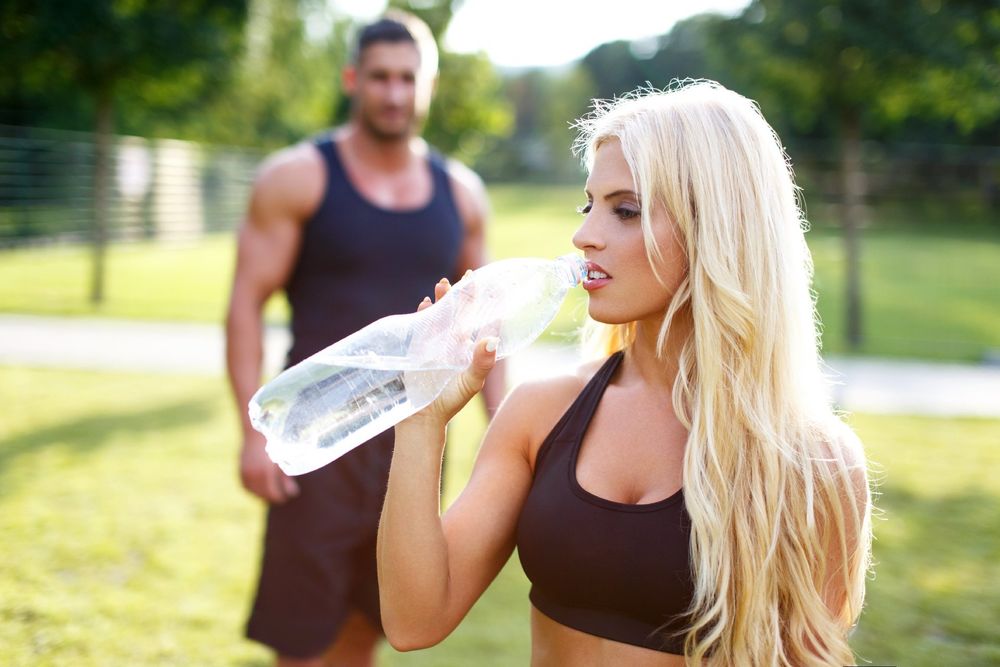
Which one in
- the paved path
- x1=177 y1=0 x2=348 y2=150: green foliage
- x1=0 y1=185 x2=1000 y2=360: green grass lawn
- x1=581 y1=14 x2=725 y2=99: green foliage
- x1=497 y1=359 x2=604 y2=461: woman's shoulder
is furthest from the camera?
x1=581 y1=14 x2=725 y2=99: green foliage

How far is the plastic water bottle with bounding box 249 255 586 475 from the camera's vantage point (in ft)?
6.72

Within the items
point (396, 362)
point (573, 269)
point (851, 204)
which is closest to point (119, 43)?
point (851, 204)

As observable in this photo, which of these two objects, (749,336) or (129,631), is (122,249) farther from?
(749,336)

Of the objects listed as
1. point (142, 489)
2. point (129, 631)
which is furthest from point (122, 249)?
point (129, 631)

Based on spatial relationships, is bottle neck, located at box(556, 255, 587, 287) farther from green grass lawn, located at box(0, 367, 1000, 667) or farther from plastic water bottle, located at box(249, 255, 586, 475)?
green grass lawn, located at box(0, 367, 1000, 667)

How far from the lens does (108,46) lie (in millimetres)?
12500

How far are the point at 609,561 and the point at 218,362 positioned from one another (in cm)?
863

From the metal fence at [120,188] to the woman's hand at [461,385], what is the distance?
1538cm

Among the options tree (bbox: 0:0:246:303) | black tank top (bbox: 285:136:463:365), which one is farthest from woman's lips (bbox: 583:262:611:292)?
tree (bbox: 0:0:246:303)

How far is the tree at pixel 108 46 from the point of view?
40.2ft

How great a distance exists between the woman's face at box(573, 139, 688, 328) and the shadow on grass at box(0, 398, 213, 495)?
5.16m

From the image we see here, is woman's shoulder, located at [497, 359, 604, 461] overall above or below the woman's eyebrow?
below

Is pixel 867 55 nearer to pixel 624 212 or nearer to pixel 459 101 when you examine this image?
pixel 624 212

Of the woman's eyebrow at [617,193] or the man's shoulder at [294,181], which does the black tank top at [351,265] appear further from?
the woman's eyebrow at [617,193]
